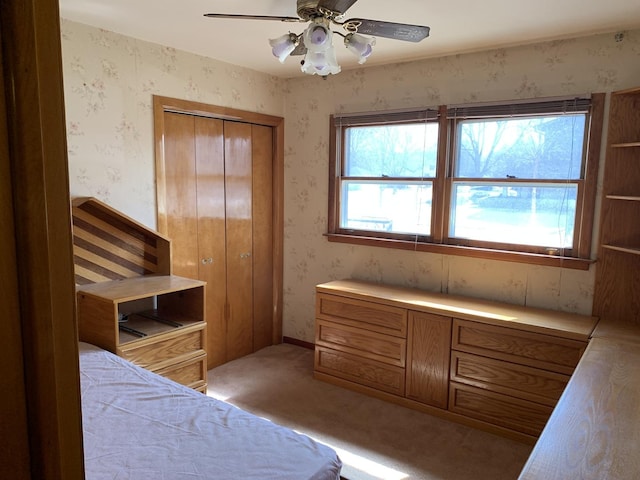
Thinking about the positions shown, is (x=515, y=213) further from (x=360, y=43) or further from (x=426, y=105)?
(x=360, y=43)

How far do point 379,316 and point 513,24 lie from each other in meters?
2.02

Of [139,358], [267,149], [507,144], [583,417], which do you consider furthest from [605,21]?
[139,358]

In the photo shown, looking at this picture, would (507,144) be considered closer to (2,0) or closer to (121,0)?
(121,0)

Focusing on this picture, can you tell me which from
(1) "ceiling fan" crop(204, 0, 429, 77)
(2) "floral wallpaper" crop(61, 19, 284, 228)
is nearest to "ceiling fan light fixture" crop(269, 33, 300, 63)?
(1) "ceiling fan" crop(204, 0, 429, 77)

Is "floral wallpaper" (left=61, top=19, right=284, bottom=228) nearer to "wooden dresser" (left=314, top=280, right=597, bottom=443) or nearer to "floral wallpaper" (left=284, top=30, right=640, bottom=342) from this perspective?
"floral wallpaper" (left=284, top=30, right=640, bottom=342)

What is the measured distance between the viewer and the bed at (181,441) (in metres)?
1.50

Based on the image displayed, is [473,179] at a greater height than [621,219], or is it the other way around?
[473,179]

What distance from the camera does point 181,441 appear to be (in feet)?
5.45


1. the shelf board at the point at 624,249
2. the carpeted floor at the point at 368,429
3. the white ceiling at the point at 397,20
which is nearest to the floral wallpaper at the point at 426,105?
the white ceiling at the point at 397,20

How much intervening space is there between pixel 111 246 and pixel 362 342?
6.10ft

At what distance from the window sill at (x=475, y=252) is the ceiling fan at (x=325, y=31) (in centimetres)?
160

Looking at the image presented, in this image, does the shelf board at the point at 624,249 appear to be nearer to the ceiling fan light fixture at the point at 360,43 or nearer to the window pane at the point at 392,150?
the window pane at the point at 392,150

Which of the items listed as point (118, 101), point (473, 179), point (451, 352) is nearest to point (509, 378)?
point (451, 352)

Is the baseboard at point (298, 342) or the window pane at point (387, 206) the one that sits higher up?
the window pane at point (387, 206)
